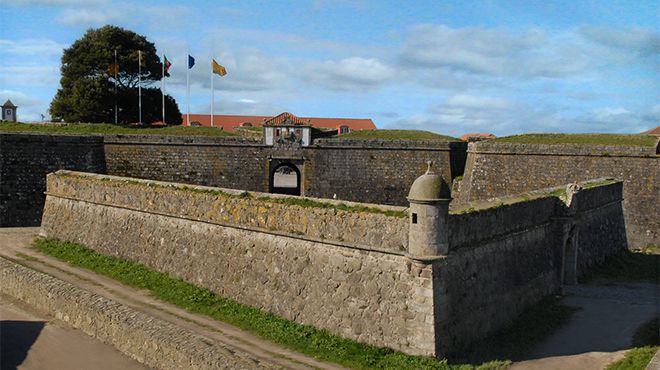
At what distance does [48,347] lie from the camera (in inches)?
607

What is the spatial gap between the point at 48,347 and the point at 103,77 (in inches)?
1307

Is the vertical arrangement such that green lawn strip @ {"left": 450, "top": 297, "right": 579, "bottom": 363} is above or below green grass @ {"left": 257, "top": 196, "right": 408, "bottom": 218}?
below

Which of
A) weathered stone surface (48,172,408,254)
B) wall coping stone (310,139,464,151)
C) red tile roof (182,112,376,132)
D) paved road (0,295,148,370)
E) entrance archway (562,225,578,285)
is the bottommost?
paved road (0,295,148,370)

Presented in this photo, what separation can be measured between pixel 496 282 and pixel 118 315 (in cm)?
858

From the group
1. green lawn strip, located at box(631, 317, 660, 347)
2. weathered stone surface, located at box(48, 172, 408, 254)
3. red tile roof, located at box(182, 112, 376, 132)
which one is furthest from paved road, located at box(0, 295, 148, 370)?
red tile roof, located at box(182, 112, 376, 132)

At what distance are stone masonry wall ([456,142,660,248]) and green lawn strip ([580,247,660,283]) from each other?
6.72ft

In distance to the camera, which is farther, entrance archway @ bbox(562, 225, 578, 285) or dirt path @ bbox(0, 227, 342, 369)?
entrance archway @ bbox(562, 225, 578, 285)

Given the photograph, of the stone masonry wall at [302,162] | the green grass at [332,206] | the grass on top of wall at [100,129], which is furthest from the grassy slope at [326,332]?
the grass on top of wall at [100,129]

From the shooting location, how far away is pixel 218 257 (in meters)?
17.6

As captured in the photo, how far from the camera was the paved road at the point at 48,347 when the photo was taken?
564 inches

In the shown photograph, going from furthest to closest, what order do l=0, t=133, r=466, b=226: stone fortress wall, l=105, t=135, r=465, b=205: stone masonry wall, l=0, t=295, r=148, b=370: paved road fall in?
l=105, t=135, r=465, b=205: stone masonry wall
l=0, t=133, r=466, b=226: stone fortress wall
l=0, t=295, r=148, b=370: paved road

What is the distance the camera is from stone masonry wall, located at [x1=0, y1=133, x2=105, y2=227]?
1093 inches

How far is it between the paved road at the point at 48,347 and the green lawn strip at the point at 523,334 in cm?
698

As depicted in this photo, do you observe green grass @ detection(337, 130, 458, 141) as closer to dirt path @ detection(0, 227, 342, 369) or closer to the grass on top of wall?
the grass on top of wall
